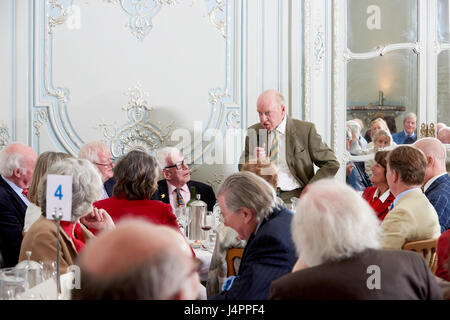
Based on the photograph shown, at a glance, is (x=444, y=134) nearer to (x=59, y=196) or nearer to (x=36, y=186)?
(x=36, y=186)

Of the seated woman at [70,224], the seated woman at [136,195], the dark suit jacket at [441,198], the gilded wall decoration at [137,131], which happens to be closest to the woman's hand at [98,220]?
the seated woman at [70,224]

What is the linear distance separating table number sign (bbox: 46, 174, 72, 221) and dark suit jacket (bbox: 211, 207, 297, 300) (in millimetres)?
627

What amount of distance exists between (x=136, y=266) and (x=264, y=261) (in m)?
1.02

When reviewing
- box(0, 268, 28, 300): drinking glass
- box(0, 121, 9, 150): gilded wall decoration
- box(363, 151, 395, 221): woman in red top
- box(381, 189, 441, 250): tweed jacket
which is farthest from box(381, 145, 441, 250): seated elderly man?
box(0, 121, 9, 150): gilded wall decoration

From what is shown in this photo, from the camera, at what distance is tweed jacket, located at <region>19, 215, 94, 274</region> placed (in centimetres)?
215

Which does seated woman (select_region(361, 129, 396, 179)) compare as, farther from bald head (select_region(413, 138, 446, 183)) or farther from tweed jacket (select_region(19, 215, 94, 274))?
tweed jacket (select_region(19, 215, 94, 274))

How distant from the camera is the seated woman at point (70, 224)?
2.16 meters

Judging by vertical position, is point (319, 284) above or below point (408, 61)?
below

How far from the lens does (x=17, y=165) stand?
11.0 ft

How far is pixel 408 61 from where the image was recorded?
5602 mm
